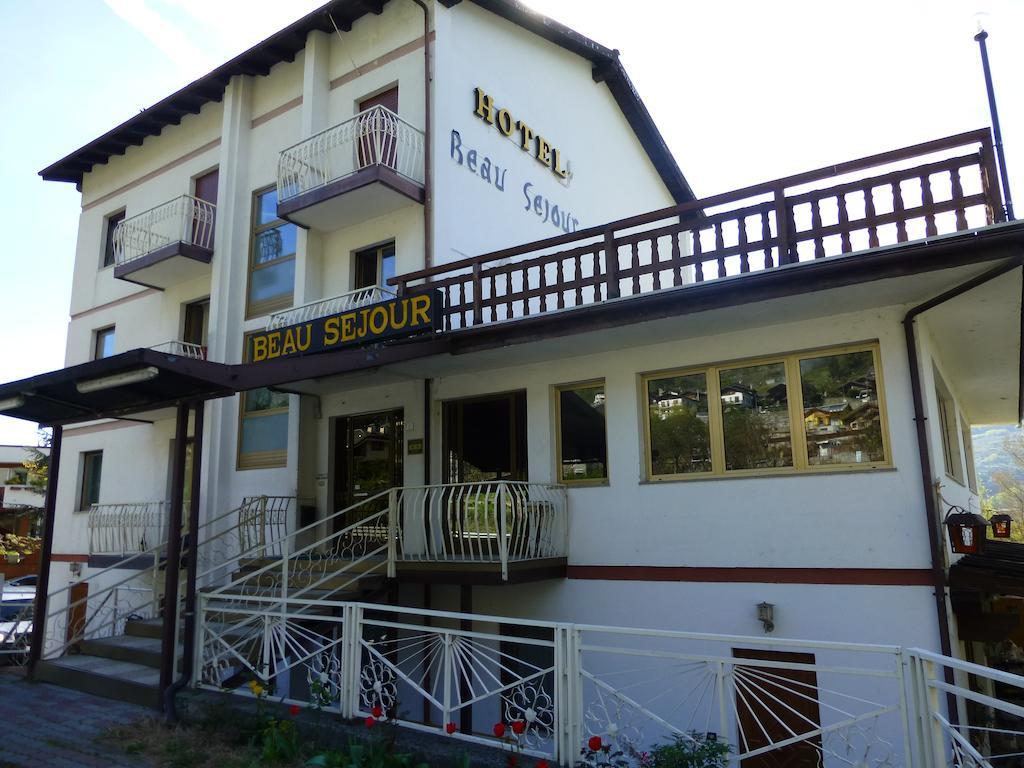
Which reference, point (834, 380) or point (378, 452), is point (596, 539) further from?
point (378, 452)

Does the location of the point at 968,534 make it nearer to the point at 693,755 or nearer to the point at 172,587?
the point at 693,755

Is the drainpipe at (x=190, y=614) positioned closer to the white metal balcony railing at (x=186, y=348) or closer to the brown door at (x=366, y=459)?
the brown door at (x=366, y=459)

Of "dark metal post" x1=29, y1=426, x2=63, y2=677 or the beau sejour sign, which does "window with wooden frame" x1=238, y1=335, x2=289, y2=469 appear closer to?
the beau sejour sign

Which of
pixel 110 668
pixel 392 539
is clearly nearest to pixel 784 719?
pixel 392 539

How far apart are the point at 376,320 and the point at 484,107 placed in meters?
5.26

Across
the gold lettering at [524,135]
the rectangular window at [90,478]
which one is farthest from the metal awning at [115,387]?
the gold lettering at [524,135]

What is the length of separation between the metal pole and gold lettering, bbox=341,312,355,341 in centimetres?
→ 749

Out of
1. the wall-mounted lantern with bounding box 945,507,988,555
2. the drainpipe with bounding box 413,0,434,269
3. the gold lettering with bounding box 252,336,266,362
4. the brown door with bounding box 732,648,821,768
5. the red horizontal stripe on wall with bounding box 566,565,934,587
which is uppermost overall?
the drainpipe with bounding box 413,0,434,269

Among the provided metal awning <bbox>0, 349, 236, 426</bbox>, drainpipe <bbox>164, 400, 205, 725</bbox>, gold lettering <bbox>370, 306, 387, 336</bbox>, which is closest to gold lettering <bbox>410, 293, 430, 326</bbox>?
gold lettering <bbox>370, 306, 387, 336</bbox>

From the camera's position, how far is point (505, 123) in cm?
1382

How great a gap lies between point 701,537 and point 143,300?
13477 mm

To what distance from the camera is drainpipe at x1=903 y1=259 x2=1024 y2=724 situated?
7082 mm

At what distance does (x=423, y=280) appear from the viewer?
1182 centimetres

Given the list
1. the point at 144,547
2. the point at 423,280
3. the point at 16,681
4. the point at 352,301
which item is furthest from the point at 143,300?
the point at 16,681
